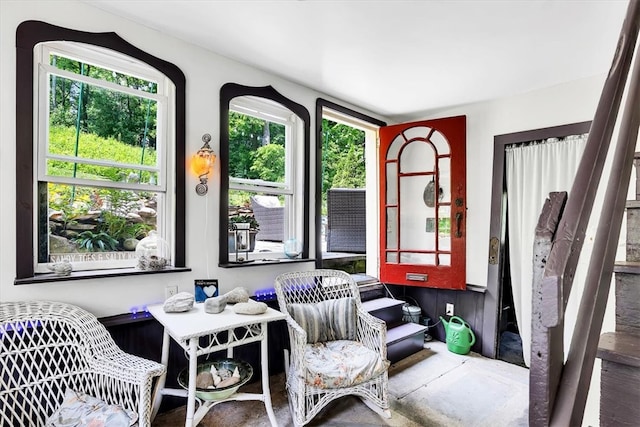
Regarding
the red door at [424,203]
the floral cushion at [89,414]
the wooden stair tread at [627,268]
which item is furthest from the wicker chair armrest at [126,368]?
the red door at [424,203]

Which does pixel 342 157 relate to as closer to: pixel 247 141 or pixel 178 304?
pixel 247 141

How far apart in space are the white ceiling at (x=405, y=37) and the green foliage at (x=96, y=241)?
1328mm

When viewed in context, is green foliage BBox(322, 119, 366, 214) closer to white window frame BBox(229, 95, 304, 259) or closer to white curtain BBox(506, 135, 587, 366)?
white window frame BBox(229, 95, 304, 259)

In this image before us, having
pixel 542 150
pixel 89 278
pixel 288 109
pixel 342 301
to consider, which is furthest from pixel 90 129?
pixel 542 150

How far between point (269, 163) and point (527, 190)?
7.51 ft

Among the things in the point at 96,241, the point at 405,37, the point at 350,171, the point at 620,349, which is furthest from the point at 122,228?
the point at 350,171

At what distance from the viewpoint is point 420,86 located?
305 cm

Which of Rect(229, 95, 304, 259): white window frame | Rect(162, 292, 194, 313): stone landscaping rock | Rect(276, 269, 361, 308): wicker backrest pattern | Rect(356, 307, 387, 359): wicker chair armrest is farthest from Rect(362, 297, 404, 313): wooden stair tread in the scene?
Rect(162, 292, 194, 313): stone landscaping rock

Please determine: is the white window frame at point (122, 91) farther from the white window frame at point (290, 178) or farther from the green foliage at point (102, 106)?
the white window frame at point (290, 178)

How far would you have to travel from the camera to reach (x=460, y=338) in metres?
3.27

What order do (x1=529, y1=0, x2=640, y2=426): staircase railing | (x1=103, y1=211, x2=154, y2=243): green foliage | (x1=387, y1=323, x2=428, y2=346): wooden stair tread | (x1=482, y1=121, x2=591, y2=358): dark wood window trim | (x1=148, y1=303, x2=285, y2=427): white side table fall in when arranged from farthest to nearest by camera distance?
(x1=482, y1=121, x2=591, y2=358): dark wood window trim
(x1=387, y1=323, x2=428, y2=346): wooden stair tread
(x1=103, y1=211, x2=154, y2=243): green foliage
(x1=148, y1=303, x2=285, y2=427): white side table
(x1=529, y1=0, x2=640, y2=426): staircase railing

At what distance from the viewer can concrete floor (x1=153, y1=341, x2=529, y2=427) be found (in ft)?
7.10

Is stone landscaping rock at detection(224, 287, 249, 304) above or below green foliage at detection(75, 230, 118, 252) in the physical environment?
below

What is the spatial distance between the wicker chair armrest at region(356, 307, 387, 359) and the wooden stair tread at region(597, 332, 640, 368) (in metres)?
1.48
